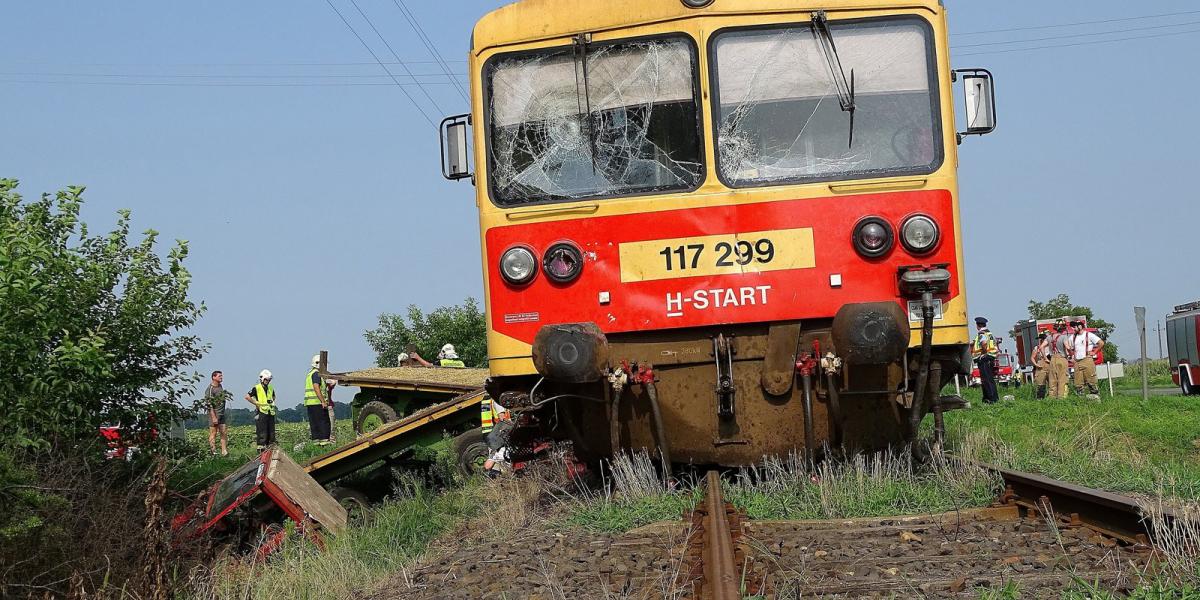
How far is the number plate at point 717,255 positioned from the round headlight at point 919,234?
520mm

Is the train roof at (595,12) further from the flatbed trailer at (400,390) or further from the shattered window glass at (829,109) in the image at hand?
the flatbed trailer at (400,390)

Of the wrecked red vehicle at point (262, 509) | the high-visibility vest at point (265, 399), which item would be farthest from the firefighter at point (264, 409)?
the wrecked red vehicle at point (262, 509)

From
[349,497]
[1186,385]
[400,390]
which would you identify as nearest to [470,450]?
[349,497]

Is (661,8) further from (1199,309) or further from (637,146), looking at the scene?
(1199,309)

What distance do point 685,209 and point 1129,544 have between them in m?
3.10

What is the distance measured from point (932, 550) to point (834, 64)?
3.13m

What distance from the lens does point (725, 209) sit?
288 inches

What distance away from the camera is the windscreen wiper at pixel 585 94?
7551mm

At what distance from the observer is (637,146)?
7535mm

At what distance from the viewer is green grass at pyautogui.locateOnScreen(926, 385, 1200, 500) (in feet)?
23.1

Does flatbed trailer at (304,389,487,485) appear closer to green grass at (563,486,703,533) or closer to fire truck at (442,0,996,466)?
fire truck at (442,0,996,466)

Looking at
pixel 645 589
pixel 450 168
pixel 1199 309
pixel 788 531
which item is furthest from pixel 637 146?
pixel 1199 309

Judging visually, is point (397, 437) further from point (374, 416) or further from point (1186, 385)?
point (1186, 385)

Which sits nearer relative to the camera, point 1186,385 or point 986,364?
point 986,364
